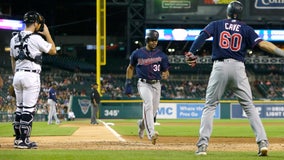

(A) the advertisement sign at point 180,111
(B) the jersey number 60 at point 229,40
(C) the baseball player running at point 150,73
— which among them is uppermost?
(B) the jersey number 60 at point 229,40

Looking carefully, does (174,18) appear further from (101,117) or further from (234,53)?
(234,53)

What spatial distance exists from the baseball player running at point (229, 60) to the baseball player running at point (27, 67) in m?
2.46

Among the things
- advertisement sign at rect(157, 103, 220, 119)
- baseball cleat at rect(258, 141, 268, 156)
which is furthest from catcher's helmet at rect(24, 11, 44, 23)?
advertisement sign at rect(157, 103, 220, 119)

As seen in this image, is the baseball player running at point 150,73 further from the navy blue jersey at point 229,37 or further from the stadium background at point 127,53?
the stadium background at point 127,53

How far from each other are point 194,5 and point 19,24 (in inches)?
471

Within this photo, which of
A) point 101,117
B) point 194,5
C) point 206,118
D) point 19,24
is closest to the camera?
point 206,118

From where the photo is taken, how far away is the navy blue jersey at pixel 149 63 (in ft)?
38.5

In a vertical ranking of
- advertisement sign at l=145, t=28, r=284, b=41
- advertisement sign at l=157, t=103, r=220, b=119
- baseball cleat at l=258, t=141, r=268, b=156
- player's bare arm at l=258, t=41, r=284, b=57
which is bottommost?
advertisement sign at l=157, t=103, r=220, b=119

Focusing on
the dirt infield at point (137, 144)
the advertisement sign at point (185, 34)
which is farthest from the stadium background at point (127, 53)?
the dirt infield at point (137, 144)

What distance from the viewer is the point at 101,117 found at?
33.1m

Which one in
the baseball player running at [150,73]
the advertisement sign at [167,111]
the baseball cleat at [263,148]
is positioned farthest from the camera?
the advertisement sign at [167,111]

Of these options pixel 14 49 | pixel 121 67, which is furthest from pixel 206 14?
pixel 14 49

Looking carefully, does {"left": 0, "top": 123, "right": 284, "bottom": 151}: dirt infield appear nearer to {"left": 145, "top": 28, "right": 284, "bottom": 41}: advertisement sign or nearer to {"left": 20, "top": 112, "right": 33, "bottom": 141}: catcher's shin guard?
{"left": 20, "top": 112, "right": 33, "bottom": 141}: catcher's shin guard

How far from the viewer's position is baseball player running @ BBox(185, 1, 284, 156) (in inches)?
325
